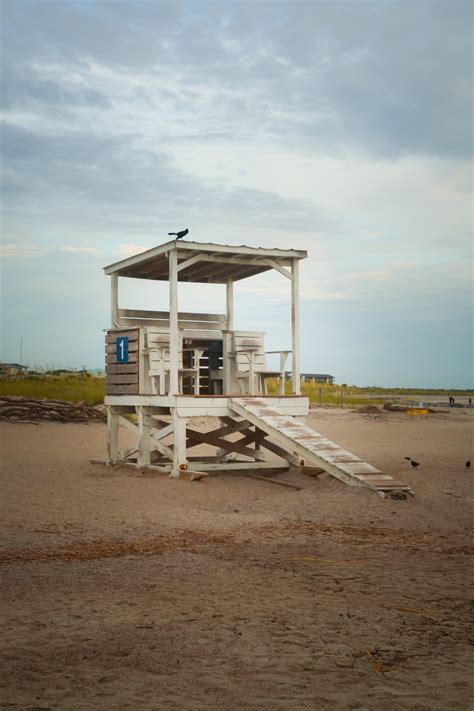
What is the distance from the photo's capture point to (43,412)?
83.8ft

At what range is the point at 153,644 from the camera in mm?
5277

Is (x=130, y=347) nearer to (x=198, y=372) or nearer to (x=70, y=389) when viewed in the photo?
(x=198, y=372)

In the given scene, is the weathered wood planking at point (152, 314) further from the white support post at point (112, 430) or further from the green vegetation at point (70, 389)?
the green vegetation at point (70, 389)

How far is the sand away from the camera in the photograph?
463 centimetres

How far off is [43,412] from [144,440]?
11.0 meters

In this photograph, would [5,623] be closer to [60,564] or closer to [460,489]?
[60,564]

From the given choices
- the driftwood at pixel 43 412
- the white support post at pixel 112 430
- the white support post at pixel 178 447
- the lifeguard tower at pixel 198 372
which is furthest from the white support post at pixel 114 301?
the driftwood at pixel 43 412

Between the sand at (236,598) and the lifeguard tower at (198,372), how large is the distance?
1786 mm

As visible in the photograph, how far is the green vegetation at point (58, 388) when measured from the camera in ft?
100

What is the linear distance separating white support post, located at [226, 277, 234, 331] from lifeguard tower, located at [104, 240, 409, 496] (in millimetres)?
22

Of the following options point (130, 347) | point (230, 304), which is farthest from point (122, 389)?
point (230, 304)

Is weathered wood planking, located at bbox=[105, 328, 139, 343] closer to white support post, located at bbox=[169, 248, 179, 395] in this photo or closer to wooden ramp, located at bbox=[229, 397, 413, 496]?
white support post, located at bbox=[169, 248, 179, 395]

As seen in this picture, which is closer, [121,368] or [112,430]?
[121,368]

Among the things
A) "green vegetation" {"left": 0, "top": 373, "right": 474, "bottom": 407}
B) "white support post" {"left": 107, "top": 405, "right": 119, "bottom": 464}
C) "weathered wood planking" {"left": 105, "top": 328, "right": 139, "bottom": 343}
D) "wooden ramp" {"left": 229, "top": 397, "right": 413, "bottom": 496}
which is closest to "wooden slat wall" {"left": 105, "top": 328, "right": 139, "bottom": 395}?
"weathered wood planking" {"left": 105, "top": 328, "right": 139, "bottom": 343}
